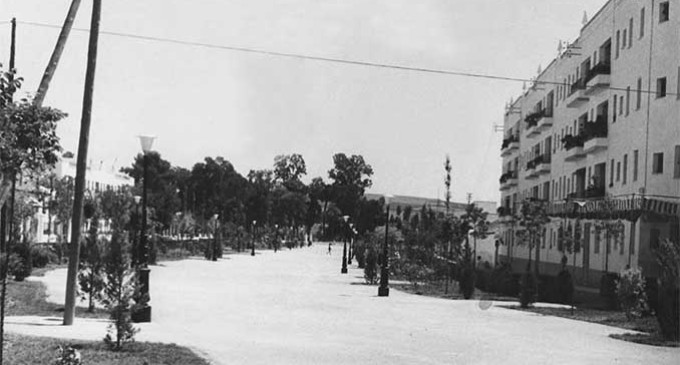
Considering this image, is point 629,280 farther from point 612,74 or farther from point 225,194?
point 225,194

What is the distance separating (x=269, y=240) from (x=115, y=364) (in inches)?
3456

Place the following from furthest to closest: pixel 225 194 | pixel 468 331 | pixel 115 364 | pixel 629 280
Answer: pixel 225 194
pixel 629 280
pixel 468 331
pixel 115 364

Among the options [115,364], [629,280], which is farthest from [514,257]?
[115,364]

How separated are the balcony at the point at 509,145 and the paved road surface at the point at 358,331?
48253 mm

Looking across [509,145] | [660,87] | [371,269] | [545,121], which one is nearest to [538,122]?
[545,121]

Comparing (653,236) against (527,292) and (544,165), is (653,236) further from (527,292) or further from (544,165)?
(544,165)

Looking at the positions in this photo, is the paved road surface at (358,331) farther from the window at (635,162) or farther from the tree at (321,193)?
the tree at (321,193)

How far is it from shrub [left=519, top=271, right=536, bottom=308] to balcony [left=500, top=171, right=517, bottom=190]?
49515 mm

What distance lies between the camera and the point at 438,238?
48.9 m

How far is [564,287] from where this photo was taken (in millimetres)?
28344

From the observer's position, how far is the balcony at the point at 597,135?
42.3m

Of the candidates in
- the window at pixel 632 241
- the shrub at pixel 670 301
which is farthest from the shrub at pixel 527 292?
the window at pixel 632 241

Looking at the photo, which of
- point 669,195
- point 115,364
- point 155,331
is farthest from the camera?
point 669,195

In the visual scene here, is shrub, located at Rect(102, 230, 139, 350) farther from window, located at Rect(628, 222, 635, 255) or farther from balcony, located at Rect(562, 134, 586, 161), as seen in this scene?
balcony, located at Rect(562, 134, 586, 161)
